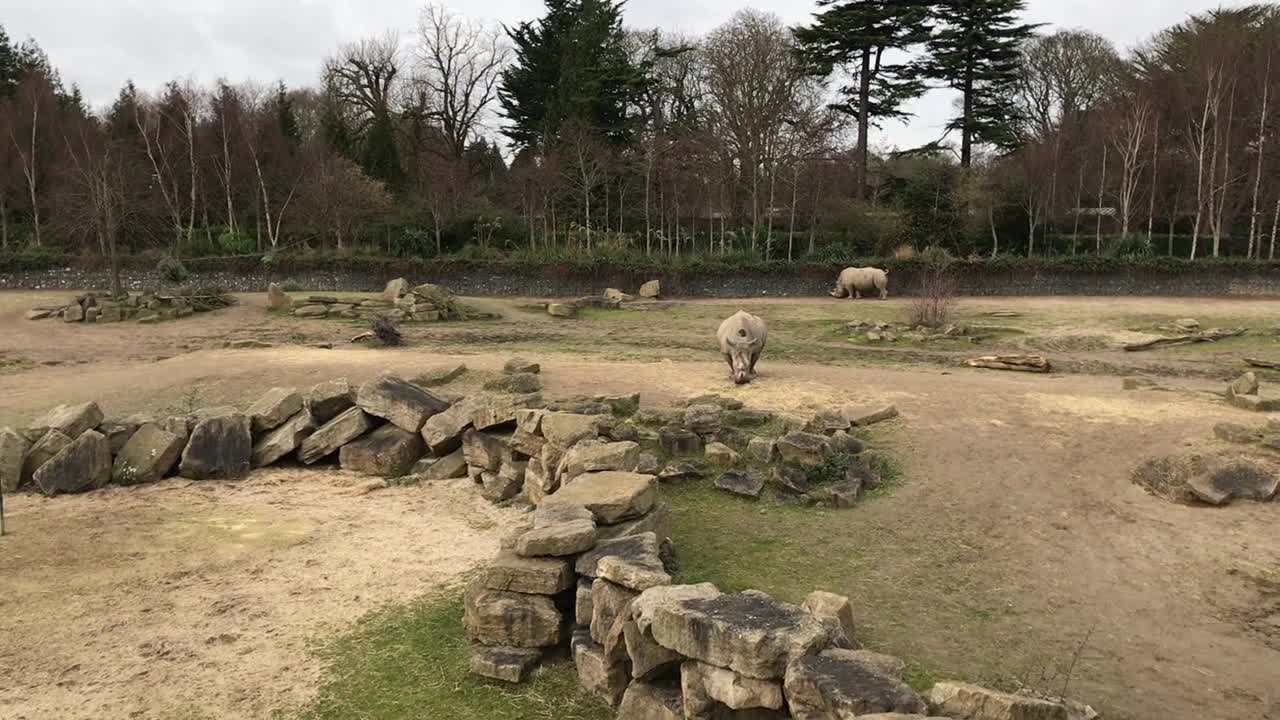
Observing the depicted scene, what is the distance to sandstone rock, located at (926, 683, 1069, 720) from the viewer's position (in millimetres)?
4051

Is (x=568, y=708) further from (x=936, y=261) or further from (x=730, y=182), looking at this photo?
(x=730, y=182)

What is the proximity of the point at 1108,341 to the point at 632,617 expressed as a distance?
18756mm

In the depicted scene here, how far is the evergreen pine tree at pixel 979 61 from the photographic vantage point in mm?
41312

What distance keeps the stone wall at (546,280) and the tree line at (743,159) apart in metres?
2.38

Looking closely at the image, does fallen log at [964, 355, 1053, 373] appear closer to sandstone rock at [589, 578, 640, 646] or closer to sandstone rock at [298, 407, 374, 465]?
sandstone rock at [298, 407, 374, 465]

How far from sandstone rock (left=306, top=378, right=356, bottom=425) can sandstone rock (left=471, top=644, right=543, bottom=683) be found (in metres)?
6.16

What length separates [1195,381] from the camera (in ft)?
50.5

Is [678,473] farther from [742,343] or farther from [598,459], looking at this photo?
[742,343]

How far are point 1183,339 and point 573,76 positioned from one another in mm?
29238

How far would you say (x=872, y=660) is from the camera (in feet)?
14.5

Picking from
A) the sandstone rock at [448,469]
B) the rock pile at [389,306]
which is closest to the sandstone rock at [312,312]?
the rock pile at [389,306]

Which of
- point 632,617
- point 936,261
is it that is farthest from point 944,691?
point 936,261

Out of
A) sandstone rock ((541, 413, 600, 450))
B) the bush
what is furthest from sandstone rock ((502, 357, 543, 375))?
the bush

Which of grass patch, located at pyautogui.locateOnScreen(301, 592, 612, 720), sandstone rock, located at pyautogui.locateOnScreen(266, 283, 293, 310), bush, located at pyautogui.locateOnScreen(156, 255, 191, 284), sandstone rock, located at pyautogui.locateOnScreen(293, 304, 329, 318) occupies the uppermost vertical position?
bush, located at pyautogui.locateOnScreen(156, 255, 191, 284)
